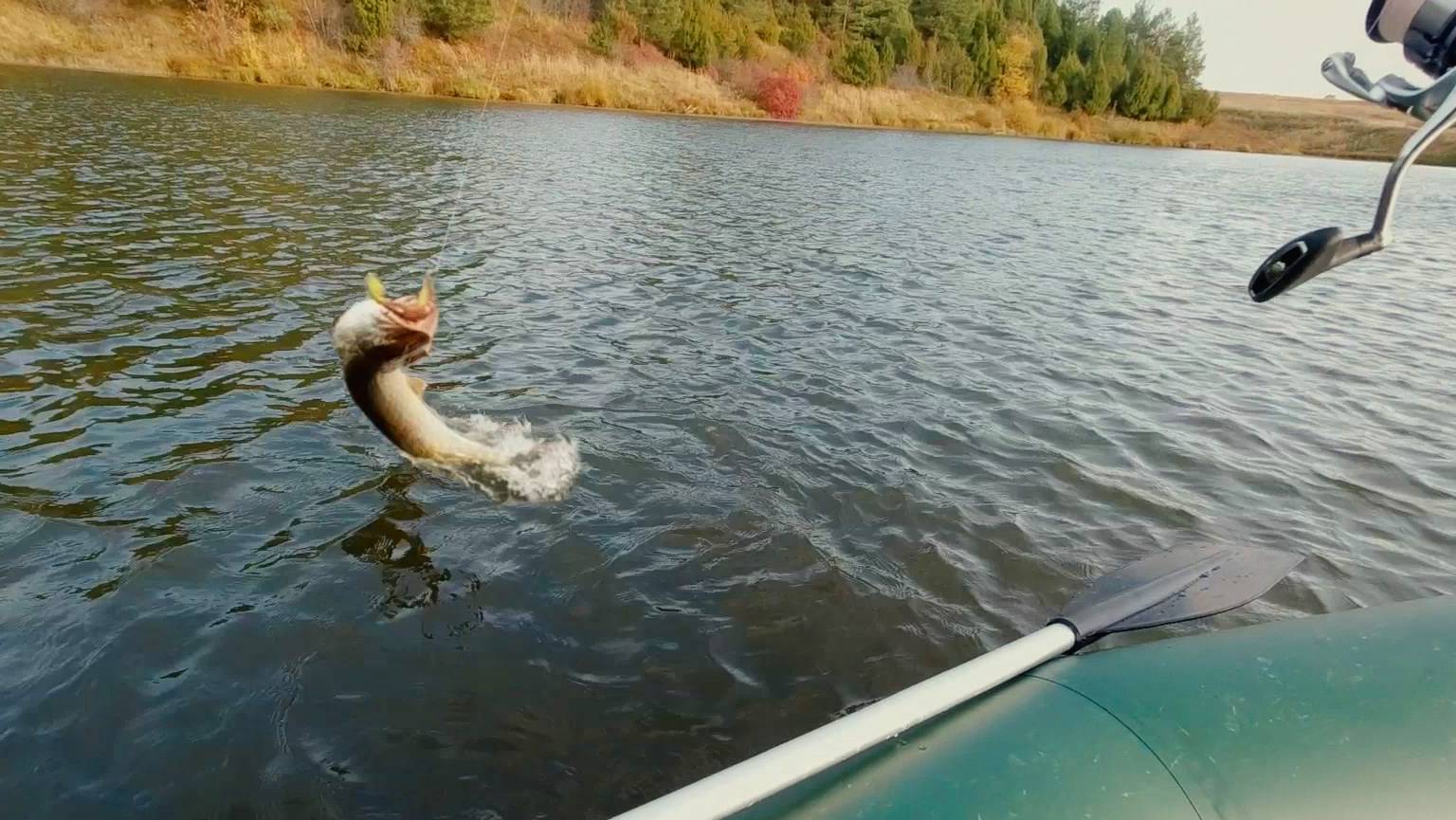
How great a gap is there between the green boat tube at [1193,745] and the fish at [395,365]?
296 centimetres

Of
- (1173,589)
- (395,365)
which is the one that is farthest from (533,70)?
(1173,589)

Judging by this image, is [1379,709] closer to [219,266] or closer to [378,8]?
[219,266]

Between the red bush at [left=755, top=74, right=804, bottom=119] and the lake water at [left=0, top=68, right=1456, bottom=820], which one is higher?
the red bush at [left=755, top=74, right=804, bottom=119]

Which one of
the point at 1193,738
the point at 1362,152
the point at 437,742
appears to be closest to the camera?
the point at 1193,738

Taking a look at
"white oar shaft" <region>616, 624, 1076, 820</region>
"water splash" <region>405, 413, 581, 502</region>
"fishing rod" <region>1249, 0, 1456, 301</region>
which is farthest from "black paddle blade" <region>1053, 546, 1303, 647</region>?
"water splash" <region>405, 413, 581, 502</region>

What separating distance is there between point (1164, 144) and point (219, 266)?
8158 centimetres

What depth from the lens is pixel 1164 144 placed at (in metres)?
74.9

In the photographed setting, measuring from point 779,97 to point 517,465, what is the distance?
58099mm

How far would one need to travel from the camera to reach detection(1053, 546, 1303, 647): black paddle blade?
3.45 metres

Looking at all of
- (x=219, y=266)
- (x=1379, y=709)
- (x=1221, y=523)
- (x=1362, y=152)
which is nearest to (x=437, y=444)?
(x=1379, y=709)

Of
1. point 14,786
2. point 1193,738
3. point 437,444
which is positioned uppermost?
point 1193,738

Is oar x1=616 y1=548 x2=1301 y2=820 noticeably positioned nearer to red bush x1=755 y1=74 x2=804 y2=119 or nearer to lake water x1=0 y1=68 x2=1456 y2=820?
lake water x1=0 y1=68 x2=1456 y2=820

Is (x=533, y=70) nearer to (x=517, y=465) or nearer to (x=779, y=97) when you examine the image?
(x=779, y=97)

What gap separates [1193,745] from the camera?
2428 millimetres
